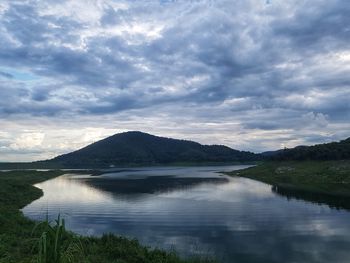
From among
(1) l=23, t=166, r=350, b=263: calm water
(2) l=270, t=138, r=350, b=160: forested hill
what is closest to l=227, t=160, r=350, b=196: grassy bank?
(2) l=270, t=138, r=350, b=160: forested hill

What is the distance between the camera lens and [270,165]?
19500cm

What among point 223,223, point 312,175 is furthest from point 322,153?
point 223,223

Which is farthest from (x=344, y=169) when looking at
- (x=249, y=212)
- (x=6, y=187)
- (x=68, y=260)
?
(x=68, y=260)

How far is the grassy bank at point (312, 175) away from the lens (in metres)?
112

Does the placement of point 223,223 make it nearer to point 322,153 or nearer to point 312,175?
point 312,175

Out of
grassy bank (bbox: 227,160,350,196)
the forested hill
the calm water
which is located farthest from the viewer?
the forested hill

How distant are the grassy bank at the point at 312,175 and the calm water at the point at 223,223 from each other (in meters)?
22.9

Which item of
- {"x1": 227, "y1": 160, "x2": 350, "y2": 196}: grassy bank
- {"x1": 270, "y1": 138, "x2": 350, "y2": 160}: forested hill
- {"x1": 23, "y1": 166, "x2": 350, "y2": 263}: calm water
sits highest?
{"x1": 270, "y1": 138, "x2": 350, "y2": 160}: forested hill

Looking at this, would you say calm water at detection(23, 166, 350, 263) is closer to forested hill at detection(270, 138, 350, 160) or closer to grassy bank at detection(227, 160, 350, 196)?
grassy bank at detection(227, 160, 350, 196)

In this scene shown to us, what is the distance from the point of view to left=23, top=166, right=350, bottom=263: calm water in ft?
138

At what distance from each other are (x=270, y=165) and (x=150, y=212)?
13530 cm

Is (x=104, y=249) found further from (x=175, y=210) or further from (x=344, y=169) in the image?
(x=344, y=169)

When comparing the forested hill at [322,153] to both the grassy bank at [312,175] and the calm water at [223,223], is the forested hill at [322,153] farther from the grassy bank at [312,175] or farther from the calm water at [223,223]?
the calm water at [223,223]

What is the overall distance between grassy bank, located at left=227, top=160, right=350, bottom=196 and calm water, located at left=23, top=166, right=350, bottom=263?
22.9m
